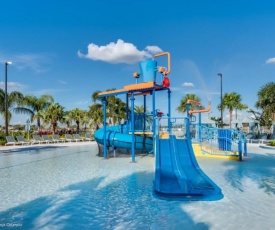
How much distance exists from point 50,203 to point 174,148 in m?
6.66

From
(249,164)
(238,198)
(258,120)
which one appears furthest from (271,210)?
(258,120)

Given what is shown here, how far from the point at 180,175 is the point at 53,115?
32.4 metres

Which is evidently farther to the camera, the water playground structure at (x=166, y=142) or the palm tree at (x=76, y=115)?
the palm tree at (x=76, y=115)

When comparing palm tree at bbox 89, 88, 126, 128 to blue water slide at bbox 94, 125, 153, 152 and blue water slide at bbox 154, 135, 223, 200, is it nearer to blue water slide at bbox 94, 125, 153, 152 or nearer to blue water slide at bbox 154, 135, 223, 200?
Answer: blue water slide at bbox 94, 125, 153, 152

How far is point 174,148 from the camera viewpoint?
1180 centimetres

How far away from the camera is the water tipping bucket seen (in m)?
13.9

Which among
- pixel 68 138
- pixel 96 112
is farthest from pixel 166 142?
pixel 96 112

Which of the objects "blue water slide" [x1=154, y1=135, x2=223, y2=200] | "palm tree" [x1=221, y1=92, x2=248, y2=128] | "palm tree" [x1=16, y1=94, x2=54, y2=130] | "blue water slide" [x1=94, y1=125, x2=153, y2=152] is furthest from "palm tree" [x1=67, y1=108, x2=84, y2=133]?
"blue water slide" [x1=154, y1=135, x2=223, y2=200]

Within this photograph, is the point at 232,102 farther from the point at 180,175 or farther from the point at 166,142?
the point at 180,175

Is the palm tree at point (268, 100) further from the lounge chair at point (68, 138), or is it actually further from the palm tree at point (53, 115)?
the palm tree at point (53, 115)

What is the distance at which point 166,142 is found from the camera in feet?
40.7

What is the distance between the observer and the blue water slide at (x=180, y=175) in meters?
6.70

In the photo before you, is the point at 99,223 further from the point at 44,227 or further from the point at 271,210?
the point at 271,210

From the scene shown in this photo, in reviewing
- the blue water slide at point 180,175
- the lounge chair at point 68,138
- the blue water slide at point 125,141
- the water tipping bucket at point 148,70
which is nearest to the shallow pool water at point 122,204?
the blue water slide at point 180,175
